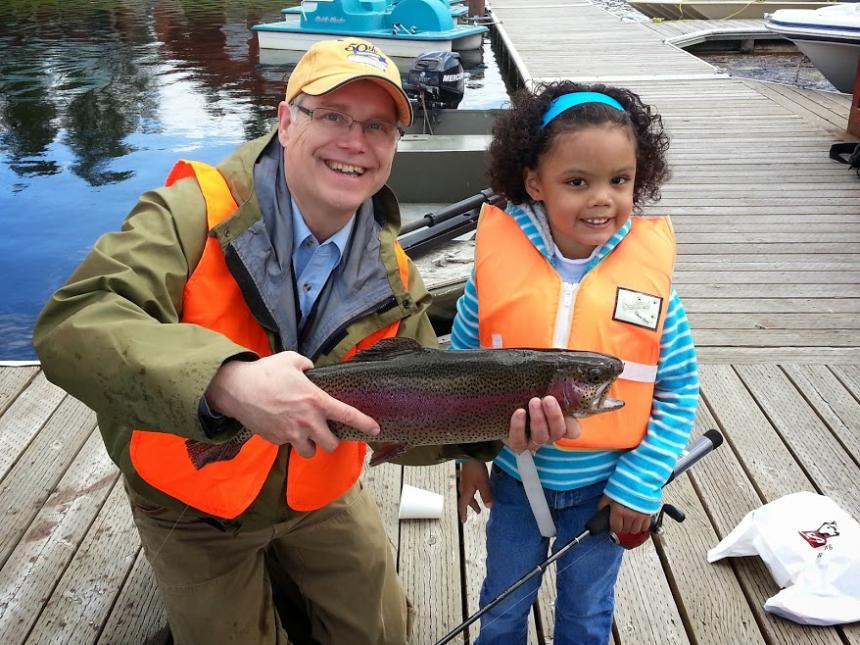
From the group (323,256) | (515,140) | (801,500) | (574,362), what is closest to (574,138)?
(515,140)

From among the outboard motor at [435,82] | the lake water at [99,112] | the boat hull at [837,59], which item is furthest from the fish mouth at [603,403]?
the boat hull at [837,59]

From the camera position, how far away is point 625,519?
2.41 m

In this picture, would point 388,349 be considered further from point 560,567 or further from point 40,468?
point 40,468

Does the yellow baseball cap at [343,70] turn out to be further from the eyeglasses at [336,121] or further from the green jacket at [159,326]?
the green jacket at [159,326]

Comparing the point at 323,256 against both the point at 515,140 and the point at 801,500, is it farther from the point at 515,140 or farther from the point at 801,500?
the point at 801,500

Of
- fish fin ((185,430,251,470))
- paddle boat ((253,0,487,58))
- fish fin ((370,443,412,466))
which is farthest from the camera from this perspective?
paddle boat ((253,0,487,58))

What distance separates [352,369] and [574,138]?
1.07 meters

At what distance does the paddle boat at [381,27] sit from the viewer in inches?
932

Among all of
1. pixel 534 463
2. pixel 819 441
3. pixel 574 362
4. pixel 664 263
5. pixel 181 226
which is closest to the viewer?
pixel 574 362

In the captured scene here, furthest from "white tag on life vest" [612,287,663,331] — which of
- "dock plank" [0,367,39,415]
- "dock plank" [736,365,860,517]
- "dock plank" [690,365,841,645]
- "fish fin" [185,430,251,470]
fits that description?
"dock plank" [0,367,39,415]

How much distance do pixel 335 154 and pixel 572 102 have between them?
0.81m

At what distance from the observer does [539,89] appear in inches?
118

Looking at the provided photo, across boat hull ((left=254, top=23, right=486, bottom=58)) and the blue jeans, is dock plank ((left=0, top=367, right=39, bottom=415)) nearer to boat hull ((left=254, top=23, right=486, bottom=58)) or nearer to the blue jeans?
the blue jeans

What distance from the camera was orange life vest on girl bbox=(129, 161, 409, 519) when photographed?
7.52ft
